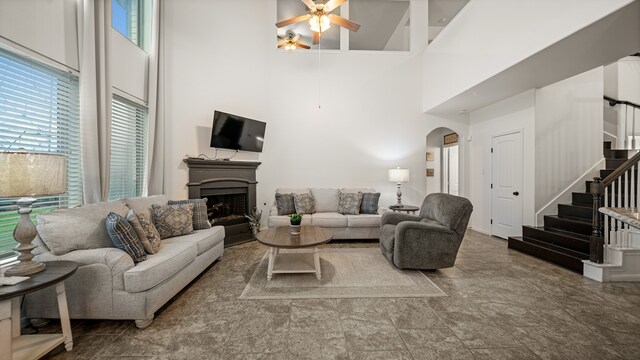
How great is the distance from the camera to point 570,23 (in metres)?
2.54

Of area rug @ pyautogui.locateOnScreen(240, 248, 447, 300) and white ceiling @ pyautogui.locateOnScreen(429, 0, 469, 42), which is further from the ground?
white ceiling @ pyautogui.locateOnScreen(429, 0, 469, 42)

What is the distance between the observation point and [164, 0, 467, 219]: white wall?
15.8 ft

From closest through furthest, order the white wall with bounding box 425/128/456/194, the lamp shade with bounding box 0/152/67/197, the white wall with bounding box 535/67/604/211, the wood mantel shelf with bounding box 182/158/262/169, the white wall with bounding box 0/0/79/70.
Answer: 1. the lamp shade with bounding box 0/152/67/197
2. the white wall with bounding box 0/0/79/70
3. the wood mantel shelf with bounding box 182/158/262/169
4. the white wall with bounding box 535/67/604/211
5. the white wall with bounding box 425/128/456/194

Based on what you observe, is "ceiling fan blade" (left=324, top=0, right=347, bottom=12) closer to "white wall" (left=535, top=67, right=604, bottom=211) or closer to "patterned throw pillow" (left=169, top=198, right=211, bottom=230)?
"patterned throw pillow" (left=169, top=198, right=211, bottom=230)

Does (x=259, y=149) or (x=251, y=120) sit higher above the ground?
(x=251, y=120)

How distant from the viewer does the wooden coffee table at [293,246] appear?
2.78m

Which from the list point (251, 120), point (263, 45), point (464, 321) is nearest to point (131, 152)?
point (251, 120)

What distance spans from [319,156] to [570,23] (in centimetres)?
396

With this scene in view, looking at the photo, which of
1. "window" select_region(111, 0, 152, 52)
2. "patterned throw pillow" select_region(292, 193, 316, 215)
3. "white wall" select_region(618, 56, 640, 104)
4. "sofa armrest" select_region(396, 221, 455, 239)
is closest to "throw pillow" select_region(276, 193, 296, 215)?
"patterned throw pillow" select_region(292, 193, 316, 215)

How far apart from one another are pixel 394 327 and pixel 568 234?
342 centimetres

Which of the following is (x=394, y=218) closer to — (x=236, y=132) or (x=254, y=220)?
(x=254, y=220)

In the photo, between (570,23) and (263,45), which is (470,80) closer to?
(570,23)

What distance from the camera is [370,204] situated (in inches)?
190

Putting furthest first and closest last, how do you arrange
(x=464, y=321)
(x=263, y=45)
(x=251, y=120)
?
(x=263, y=45)
(x=251, y=120)
(x=464, y=321)
